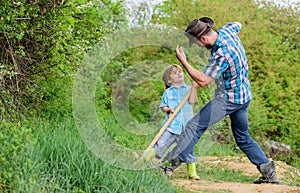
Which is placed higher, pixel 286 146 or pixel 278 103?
pixel 278 103

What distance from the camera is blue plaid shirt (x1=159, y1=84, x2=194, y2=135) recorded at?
232 inches

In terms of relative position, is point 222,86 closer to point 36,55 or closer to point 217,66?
point 217,66

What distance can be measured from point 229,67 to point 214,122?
0.66m

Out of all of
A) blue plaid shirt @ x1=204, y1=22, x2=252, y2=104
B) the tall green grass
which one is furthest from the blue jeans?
the tall green grass

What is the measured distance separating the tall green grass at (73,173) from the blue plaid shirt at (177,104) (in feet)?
4.88

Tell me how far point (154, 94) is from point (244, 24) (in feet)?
10.0

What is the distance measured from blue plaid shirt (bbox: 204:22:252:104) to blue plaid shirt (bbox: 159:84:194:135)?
56 centimetres

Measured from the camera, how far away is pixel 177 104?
6020 mm

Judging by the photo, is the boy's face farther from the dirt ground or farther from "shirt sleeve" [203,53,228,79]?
the dirt ground

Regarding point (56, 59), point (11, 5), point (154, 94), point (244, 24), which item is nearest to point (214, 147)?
point (154, 94)

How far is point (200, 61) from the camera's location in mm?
7180

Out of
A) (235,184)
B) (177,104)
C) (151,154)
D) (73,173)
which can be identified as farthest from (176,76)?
(73,173)

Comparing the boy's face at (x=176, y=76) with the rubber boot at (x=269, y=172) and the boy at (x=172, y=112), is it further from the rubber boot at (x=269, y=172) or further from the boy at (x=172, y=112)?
the rubber boot at (x=269, y=172)

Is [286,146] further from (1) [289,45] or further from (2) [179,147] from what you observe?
(2) [179,147]
